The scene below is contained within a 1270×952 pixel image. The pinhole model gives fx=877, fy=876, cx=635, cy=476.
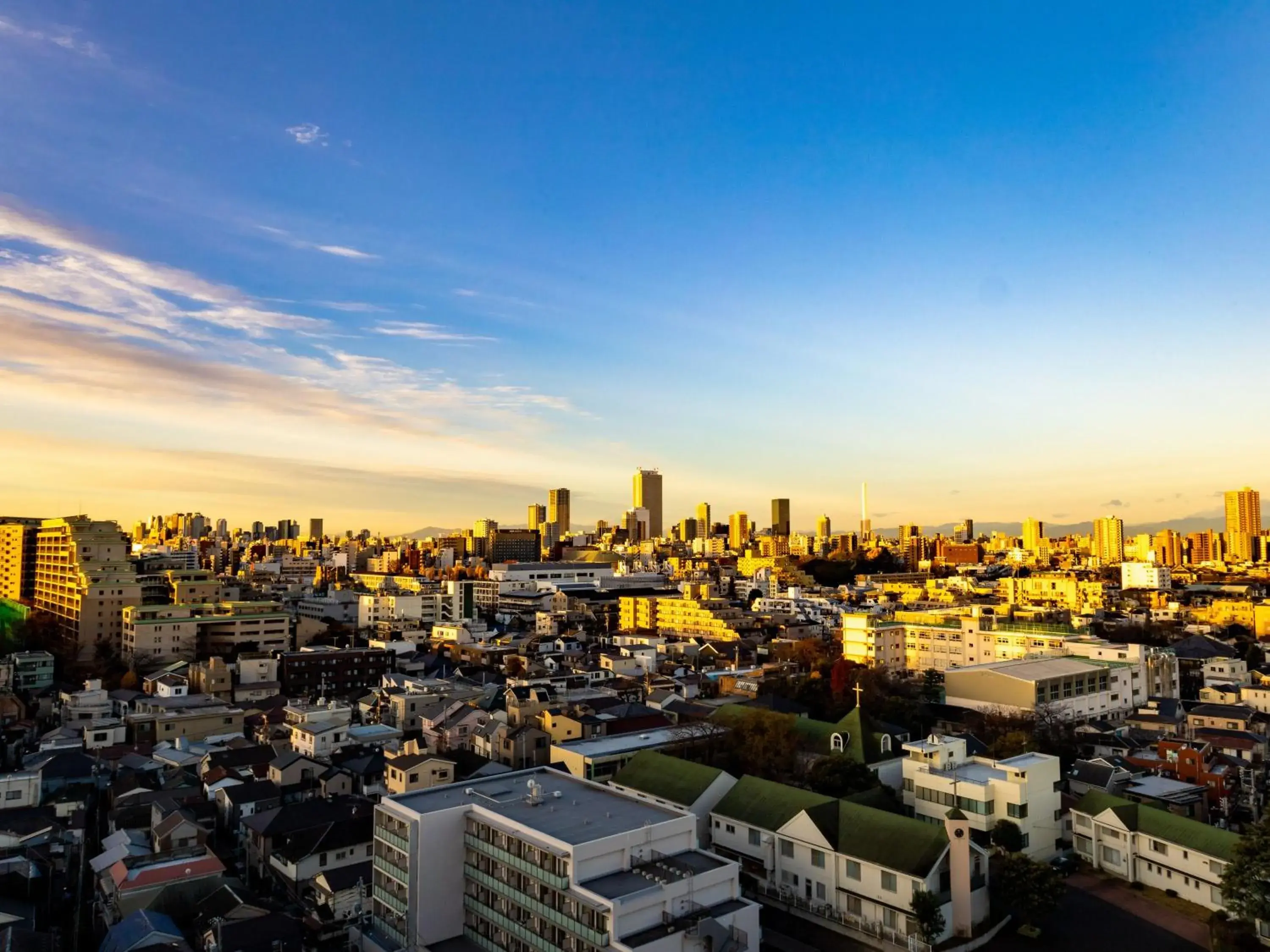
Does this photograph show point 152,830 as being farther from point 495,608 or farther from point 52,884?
point 495,608

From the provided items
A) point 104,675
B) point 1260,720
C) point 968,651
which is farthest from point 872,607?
point 104,675

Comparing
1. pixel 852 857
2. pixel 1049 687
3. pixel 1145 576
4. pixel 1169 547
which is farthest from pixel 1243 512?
pixel 852 857

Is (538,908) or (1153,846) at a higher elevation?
(538,908)

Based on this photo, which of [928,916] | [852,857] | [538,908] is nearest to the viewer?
[538,908]

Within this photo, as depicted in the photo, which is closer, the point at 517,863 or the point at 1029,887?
the point at 517,863

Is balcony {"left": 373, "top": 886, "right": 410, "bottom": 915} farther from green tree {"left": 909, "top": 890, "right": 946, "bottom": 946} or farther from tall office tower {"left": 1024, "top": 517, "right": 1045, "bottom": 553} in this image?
tall office tower {"left": 1024, "top": 517, "right": 1045, "bottom": 553}

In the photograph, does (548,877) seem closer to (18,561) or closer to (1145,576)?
(18,561)
